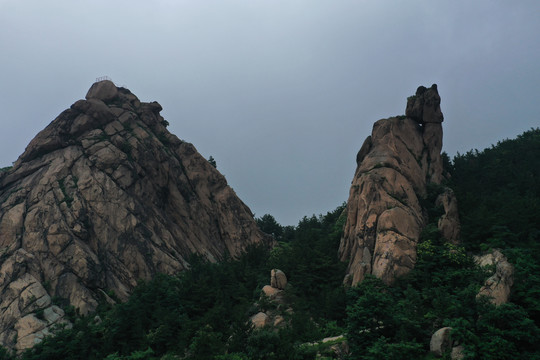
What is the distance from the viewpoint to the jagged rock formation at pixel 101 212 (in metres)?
45.9

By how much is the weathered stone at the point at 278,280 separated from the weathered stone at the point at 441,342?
18.0 meters

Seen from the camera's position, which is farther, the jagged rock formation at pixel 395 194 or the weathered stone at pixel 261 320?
the jagged rock formation at pixel 395 194

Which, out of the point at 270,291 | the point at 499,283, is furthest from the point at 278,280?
the point at 499,283

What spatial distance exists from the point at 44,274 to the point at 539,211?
170 ft

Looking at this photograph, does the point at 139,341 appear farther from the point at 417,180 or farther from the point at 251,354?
the point at 417,180

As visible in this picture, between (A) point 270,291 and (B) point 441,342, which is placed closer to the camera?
(B) point 441,342

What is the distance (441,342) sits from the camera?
30328 mm

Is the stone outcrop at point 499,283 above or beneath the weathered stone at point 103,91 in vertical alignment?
beneath

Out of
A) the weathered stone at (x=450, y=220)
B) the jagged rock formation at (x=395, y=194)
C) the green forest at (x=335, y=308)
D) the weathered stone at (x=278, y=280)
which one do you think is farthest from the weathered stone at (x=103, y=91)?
the weathered stone at (x=450, y=220)

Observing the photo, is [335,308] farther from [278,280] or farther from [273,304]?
[278,280]

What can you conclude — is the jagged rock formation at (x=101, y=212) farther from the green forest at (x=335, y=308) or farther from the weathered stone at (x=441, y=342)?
the weathered stone at (x=441, y=342)

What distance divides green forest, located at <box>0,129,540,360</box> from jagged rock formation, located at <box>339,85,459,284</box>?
153 cm

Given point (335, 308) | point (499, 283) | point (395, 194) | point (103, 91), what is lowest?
point (335, 308)

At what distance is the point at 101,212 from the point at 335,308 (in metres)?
32.2
